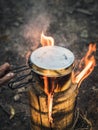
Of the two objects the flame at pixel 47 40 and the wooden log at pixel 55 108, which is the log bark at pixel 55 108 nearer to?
the wooden log at pixel 55 108

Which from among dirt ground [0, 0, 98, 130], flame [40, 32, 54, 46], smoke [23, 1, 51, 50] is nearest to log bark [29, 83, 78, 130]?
flame [40, 32, 54, 46]

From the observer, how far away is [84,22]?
7.99 meters

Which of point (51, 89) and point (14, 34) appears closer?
point (51, 89)

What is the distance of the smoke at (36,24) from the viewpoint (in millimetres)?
7205

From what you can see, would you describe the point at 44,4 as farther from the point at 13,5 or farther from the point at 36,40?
the point at 36,40

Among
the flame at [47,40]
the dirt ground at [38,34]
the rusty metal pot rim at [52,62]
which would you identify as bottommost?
the dirt ground at [38,34]

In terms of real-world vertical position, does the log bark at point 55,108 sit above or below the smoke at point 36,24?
above

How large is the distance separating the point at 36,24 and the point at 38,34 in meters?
0.60

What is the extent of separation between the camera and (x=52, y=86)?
3.28 m

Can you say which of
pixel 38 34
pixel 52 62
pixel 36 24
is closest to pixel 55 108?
pixel 52 62

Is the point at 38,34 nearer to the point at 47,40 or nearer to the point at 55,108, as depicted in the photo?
the point at 47,40

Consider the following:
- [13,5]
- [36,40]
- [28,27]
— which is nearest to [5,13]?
[13,5]

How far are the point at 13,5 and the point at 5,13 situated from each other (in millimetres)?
562

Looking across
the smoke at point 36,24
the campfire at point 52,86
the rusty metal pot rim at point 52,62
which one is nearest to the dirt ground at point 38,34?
the smoke at point 36,24
